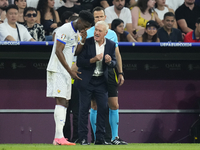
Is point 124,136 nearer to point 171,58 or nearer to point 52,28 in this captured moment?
point 171,58

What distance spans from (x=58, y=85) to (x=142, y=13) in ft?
13.3

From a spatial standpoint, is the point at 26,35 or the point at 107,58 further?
the point at 26,35

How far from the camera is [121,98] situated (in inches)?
313

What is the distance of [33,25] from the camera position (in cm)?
777

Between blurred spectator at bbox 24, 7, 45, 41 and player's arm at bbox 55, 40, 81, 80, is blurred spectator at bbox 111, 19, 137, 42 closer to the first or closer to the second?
blurred spectator at bbox 24, 7, 45, 41

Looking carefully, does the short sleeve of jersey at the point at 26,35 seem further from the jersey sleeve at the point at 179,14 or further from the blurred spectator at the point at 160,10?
the jersey sleeve at the point at 179,14

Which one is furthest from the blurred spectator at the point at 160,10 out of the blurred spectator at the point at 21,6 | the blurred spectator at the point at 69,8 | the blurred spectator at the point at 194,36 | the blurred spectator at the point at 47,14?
the blurred spectator at the point at 21,6

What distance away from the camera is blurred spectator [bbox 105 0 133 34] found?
854 centimetres

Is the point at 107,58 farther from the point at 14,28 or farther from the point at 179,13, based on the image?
the point at 179,13

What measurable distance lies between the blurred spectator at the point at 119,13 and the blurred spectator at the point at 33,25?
162cm

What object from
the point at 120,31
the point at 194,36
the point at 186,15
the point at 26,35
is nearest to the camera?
the point at 26,35

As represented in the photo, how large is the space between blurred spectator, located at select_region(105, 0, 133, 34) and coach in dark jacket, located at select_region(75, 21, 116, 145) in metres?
2.86

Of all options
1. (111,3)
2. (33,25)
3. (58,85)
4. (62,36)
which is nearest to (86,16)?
(62,36)

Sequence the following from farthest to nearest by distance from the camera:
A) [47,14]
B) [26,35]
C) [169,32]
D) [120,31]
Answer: [47,14] → [169,32] → [120,31] → [26,35]
